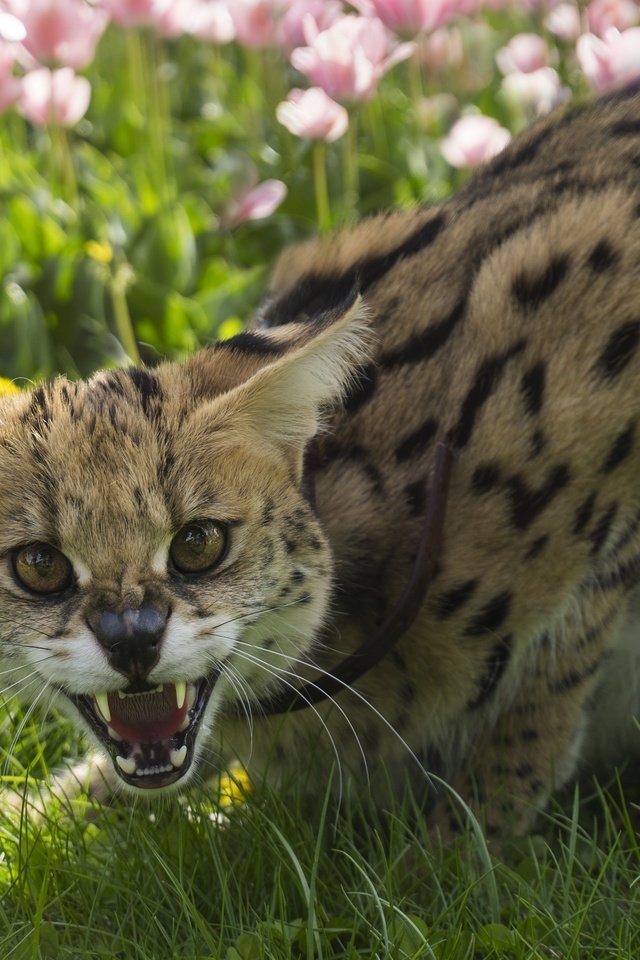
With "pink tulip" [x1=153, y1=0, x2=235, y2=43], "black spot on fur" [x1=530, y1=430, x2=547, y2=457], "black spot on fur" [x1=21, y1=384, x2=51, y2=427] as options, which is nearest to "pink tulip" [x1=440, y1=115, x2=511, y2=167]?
"pink tulip" [x1=153, y1=0, x2=235, y2=43]

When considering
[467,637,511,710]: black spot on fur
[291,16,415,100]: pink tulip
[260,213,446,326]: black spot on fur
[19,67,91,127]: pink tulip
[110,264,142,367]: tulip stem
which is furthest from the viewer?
[19,67,91,127]: pink tulip

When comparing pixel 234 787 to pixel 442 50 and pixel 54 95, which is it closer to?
pixel 54 95

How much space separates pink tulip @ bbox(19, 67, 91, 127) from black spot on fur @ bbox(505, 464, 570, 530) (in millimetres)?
2724

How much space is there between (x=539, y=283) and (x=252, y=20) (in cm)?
289

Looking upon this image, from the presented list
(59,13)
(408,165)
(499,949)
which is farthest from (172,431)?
(408,165)

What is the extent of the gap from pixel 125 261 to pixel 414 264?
221 cm

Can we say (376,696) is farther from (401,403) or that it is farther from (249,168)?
(249,168)

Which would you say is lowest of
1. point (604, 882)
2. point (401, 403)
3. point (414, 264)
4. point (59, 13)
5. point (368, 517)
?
point (604, 882)

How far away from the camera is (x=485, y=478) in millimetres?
3025

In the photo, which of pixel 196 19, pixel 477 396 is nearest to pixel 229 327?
pixel 196 19

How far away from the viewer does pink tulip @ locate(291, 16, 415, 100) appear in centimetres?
456

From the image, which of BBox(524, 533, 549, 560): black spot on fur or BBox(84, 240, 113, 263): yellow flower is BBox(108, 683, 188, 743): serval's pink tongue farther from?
BBox(84, 240, 113, 263): yellow flower

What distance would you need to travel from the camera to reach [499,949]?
2.51 metres

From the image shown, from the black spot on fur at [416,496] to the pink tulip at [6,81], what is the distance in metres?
2.79
